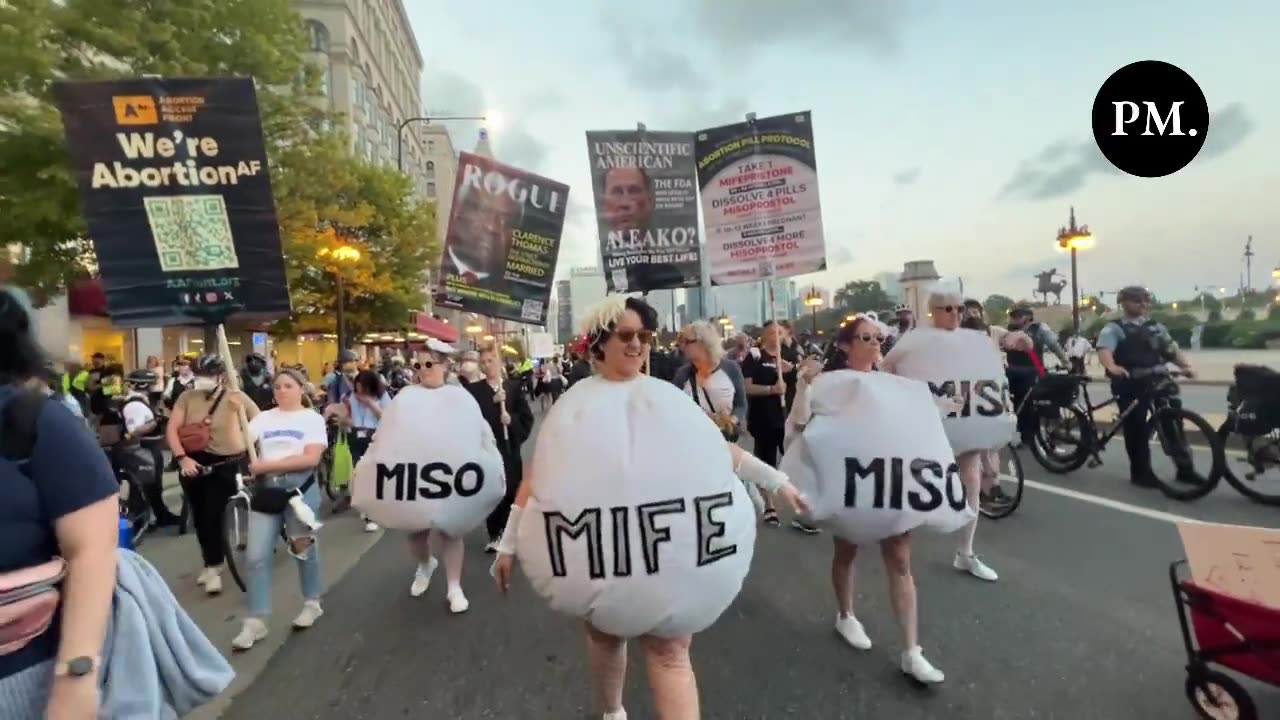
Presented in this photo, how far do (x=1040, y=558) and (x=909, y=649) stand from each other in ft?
8.61

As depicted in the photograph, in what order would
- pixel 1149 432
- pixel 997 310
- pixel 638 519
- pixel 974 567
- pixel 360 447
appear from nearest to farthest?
1. pixel 638 519
2. pixel 974 567
3. pixel 1149 432
4. pixel 360 447
5. pixel 997 310

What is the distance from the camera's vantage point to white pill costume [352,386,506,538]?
4.95m

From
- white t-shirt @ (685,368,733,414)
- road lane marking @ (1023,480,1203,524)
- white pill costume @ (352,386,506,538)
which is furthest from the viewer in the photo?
white t-shirt @ (685,368,733,414)

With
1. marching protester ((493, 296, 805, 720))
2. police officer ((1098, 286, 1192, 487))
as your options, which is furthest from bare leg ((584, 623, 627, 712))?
police officer ((1098, 286, 1192, 487))

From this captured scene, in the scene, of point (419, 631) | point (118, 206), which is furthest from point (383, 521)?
point (118, 206)

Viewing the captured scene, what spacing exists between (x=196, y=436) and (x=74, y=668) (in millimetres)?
4541

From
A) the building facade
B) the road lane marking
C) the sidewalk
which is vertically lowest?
the road lane marking

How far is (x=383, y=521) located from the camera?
5.07 metres

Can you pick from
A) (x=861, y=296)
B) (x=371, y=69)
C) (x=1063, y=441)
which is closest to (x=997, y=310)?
(x=861, y=296)

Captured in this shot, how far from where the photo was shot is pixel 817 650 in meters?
4.20

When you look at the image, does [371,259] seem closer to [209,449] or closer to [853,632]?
[209,449]

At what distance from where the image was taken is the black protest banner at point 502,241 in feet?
28.1

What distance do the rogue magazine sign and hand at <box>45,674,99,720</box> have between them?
4049 mm

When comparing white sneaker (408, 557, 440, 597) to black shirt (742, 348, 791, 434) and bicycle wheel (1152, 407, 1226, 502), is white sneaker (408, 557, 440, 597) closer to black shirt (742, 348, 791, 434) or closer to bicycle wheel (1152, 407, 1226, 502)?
black shirt (742, 348, 791, 434)
